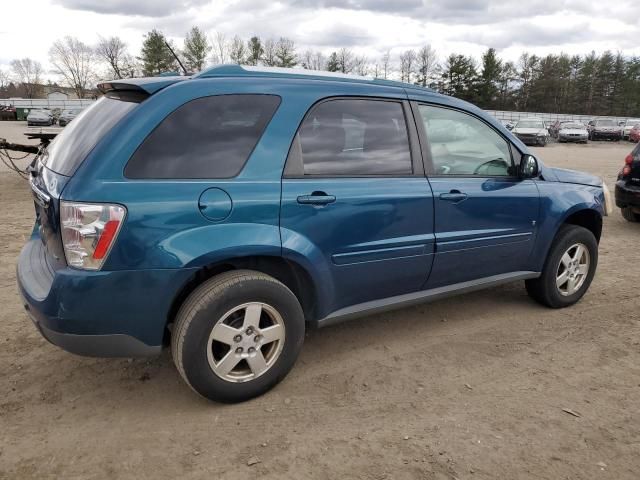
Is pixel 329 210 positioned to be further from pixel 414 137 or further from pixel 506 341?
pixel 506 341

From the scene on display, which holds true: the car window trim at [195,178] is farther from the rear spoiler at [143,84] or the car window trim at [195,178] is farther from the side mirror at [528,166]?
the side mirror at [528,166]

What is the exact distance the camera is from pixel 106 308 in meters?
2.38

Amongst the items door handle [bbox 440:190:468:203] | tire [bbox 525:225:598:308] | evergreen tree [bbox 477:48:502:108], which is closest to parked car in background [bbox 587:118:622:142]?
evergreen tree [bbox 477:48:502:108]

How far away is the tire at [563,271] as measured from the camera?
4.14 m

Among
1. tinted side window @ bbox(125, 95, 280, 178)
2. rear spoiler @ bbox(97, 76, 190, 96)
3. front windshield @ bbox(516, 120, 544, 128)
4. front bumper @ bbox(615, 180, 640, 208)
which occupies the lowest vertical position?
front bumper @ bbox(615, 180, 640, 208)

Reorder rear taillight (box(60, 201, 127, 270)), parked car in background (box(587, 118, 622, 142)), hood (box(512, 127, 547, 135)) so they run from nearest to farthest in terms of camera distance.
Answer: rear taillight (box(60, 201, 127, 270)) → hood (box(512, 127, 547, 135)) → parked car in background (box(587, 118, 622, 142))

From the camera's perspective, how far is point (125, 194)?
7.72ft

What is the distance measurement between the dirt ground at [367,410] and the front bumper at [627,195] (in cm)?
424

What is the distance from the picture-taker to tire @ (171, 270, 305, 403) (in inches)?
99.9

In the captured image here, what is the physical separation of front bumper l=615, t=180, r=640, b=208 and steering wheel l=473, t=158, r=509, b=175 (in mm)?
4921

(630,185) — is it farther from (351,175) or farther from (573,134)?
(573,134)

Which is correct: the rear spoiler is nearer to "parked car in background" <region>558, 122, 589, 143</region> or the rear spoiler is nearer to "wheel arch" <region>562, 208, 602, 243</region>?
"wheel arch" <region>562, 208, 602, 243</region>

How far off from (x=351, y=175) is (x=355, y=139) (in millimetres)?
252

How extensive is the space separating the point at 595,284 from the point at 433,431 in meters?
3.26
